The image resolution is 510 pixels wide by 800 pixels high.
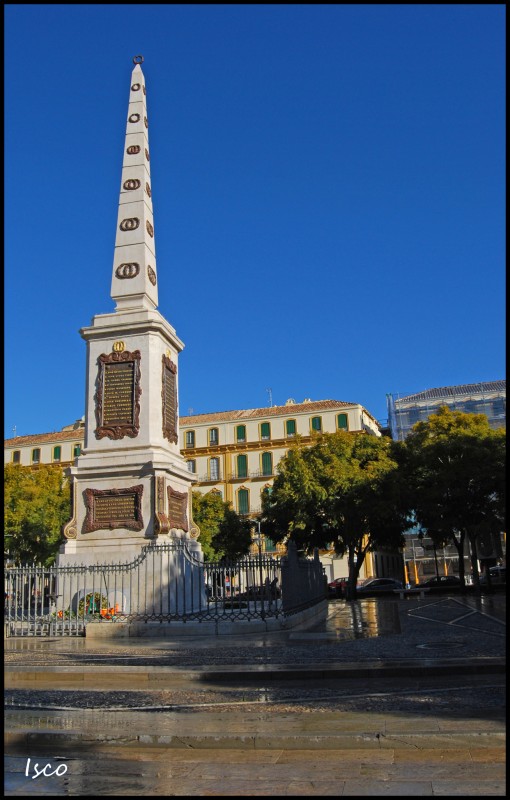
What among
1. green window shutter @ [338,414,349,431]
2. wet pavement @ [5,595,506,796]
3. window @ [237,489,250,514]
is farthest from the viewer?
window @ [237,489,250,514]

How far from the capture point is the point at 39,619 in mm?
17125

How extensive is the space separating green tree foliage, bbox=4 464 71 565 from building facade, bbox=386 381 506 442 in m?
30.1

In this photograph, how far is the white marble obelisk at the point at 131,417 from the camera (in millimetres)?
17875

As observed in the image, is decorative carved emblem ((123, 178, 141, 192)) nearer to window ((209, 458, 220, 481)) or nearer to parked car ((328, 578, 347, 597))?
parked car ((328, 578, 347, 597))

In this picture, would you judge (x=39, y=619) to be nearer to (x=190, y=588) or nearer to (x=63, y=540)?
(x=63, y=540)

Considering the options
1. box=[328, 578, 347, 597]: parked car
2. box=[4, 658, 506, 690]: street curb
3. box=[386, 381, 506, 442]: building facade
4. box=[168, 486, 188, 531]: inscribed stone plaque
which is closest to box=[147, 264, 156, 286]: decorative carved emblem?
box=[168, 486, 188, 531]: inscribed stone plaque

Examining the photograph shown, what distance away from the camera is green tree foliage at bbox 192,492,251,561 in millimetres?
48969

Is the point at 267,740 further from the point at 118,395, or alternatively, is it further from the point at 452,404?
the point at 452,404

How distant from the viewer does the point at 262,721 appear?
23.2ft

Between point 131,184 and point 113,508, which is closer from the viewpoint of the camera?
point 113,508

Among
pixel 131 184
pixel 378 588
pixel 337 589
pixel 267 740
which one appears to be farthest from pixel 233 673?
pixel 337 589

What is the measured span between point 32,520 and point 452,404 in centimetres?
3566

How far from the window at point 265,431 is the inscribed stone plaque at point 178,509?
4612 cm

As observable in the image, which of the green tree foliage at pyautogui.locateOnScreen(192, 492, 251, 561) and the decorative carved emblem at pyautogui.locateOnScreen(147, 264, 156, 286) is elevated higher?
the decorative carved emblem at pyautogui.locateOnScreen(147, 264, 156, 286)
